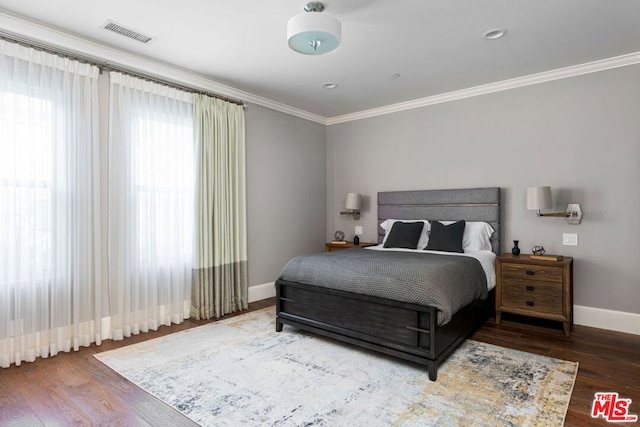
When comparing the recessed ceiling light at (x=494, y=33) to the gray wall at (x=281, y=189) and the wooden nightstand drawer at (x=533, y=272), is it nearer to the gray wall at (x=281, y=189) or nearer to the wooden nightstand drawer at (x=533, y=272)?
the wooden nightstand drawer at (x=533, y=272)

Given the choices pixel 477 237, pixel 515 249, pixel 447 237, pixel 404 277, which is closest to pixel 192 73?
pixel 404 277

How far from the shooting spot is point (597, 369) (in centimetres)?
264

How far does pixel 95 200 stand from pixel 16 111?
0.86m

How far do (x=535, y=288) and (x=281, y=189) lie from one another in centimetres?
327

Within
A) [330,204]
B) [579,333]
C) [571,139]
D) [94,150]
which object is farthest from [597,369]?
[94,150]

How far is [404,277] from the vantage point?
2693 mm

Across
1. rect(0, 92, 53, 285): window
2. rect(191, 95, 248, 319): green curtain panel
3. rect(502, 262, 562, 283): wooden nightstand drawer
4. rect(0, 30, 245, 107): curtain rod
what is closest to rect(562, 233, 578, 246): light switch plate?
rect(502, 262, 562, 283): wooden nightstand drawer

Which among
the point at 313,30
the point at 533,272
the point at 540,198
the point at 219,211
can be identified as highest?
the point at 313,30

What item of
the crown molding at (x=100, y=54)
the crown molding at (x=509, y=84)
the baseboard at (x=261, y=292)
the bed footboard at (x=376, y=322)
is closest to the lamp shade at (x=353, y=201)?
the crown molding at (x=509, y=84)

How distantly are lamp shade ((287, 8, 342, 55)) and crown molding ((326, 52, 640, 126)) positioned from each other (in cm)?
252

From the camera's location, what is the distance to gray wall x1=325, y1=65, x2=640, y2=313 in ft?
11.5

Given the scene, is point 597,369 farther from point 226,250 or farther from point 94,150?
point 94,150

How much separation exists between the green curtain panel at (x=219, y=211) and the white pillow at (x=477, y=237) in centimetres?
265

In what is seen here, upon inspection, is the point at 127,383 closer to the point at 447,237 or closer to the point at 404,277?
the point at 404,277
